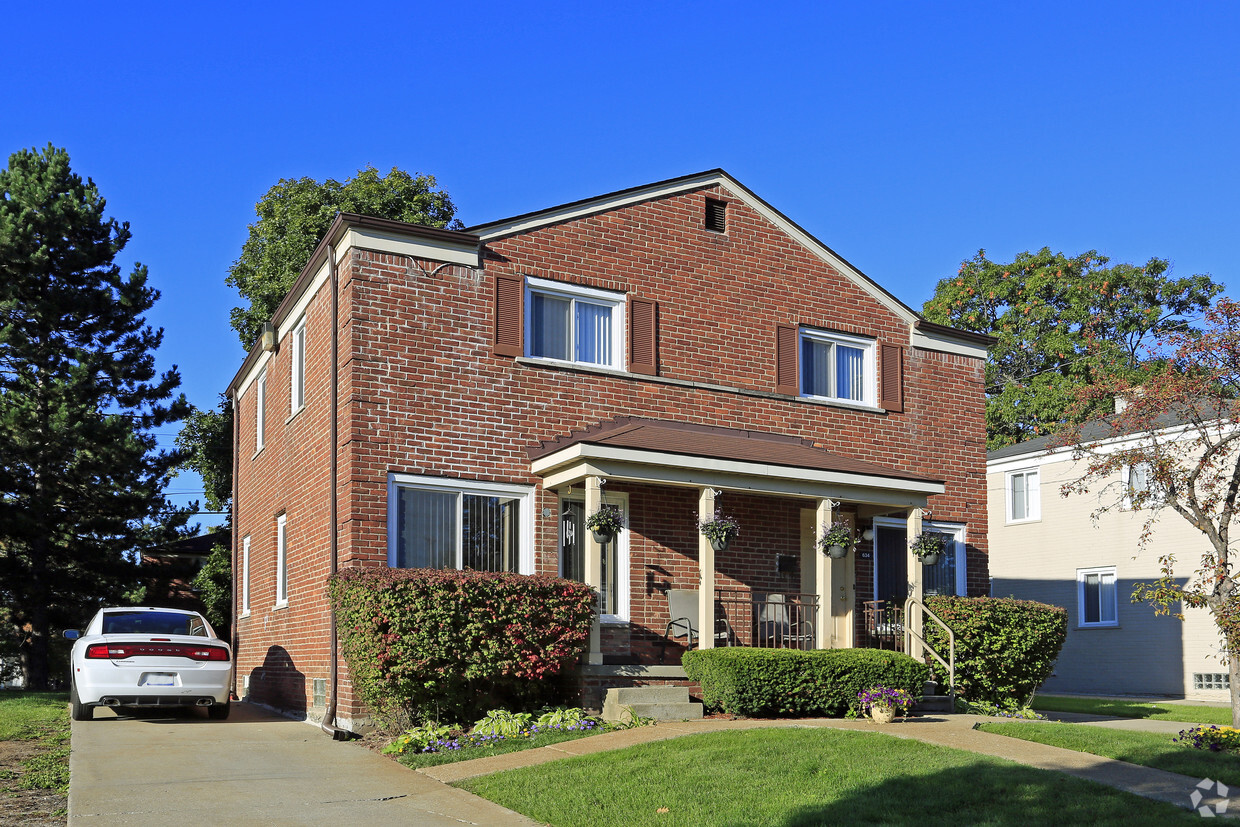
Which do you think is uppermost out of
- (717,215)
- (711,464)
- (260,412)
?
(717,215)

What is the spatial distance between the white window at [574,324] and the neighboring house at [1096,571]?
42.1 feet

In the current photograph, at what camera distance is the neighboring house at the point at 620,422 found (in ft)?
45.7

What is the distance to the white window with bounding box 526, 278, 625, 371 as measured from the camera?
50.5 ft

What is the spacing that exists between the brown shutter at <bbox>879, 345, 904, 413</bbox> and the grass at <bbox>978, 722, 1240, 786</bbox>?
21.5 ft

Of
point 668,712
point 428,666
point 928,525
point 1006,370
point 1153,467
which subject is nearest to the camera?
point 428,666

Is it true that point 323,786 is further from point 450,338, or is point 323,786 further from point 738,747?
point 450,338

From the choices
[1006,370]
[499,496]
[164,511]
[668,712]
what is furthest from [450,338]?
[1006,370]

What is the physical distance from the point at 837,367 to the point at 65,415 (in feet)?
55.1

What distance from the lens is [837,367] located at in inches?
706

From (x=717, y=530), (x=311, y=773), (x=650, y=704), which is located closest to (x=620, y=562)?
(x=717, y=530)

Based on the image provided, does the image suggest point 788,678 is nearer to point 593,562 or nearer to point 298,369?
point 593,562

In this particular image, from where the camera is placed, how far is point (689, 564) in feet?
50.3

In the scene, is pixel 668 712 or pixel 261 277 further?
pixel 261 277

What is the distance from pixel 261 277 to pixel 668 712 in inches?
843
